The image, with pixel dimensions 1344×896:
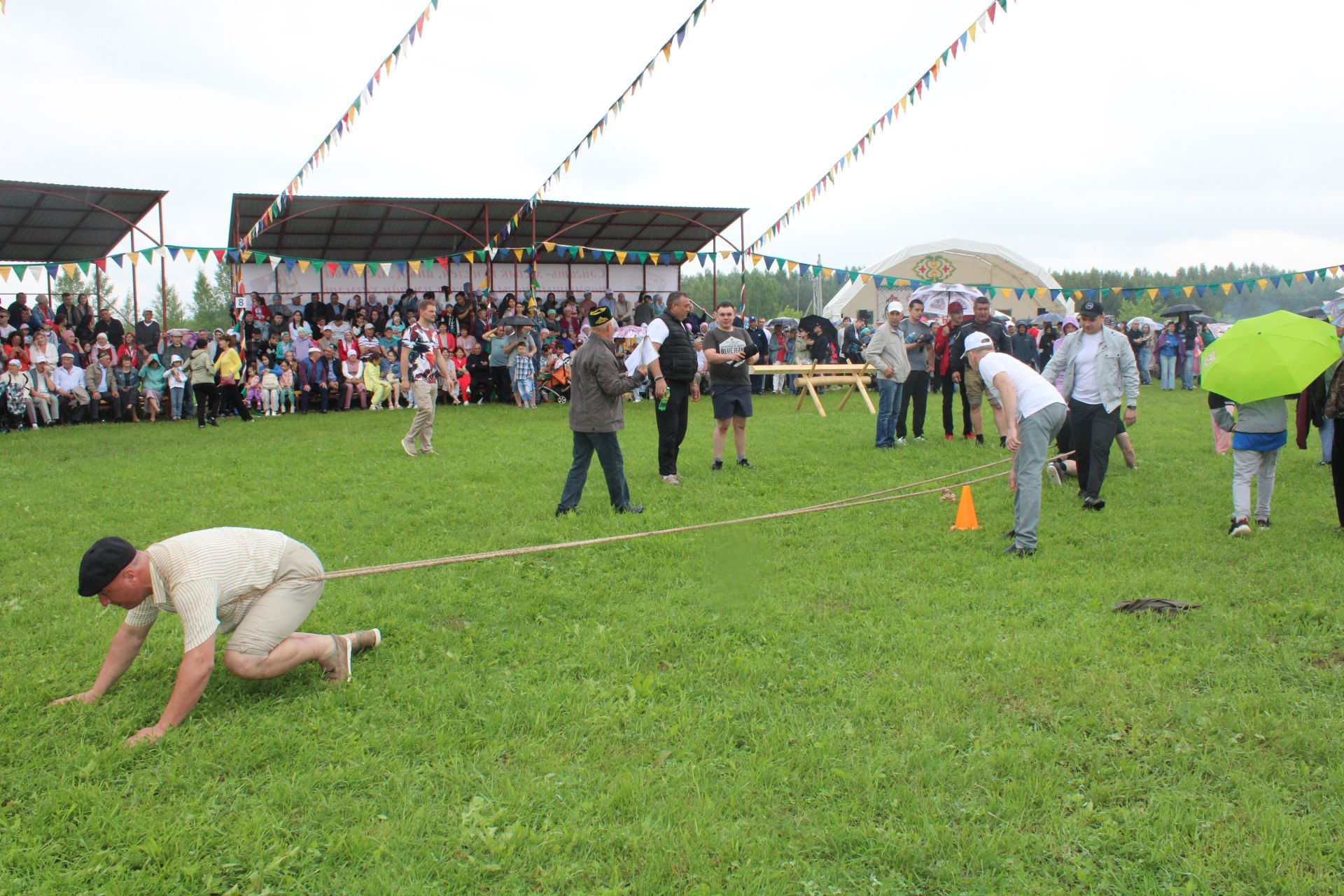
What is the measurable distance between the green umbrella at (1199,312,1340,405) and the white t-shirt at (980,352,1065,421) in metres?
1.31

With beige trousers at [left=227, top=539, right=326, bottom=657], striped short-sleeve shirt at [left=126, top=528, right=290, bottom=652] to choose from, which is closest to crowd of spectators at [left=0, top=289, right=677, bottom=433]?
beige trousers at [left=227, top=539, right=326, bottom=657]

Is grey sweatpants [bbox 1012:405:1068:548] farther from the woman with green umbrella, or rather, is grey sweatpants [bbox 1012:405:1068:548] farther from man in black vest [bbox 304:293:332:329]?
man in black vest [bbox 304:293:332:329]

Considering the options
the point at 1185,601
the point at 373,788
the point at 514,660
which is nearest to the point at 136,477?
A: the point at 514,660

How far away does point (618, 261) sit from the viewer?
27.5 meters

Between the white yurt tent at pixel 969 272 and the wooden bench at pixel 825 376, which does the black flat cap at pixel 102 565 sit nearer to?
the wooden bench at pixel 825 376

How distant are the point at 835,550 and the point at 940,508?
1808mm

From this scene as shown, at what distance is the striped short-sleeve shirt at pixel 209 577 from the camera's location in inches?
159

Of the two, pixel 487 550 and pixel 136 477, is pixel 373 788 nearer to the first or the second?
pixel 487 550

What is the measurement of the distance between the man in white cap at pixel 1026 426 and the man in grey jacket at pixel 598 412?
288 cm

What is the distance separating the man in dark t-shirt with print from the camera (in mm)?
10062

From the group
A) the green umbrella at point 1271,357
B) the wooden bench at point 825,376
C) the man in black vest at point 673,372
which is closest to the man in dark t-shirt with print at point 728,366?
the man in black vest at point 673,372

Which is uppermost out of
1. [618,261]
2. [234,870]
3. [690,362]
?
[618,261]

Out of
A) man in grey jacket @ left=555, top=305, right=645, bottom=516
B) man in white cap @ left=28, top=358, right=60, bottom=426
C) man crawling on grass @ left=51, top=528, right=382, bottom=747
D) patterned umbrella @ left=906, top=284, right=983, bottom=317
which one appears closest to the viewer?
man crawling on grass @ left=51, top=528, right=382, bottom=747

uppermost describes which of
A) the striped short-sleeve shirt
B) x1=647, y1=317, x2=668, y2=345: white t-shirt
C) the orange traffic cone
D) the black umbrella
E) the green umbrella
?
the black umbrella
